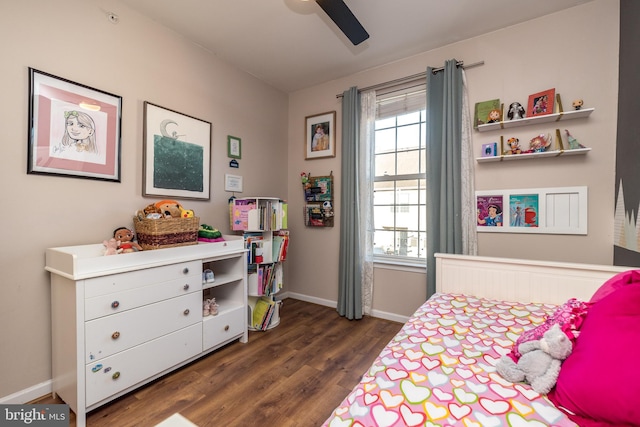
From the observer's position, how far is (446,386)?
0.90 m

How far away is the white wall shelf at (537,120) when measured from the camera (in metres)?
1.93

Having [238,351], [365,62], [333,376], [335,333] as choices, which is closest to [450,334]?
[333,376]

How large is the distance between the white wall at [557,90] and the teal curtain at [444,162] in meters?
0.16

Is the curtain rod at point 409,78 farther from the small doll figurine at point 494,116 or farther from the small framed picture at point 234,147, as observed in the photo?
the small framed picture at point 234,147

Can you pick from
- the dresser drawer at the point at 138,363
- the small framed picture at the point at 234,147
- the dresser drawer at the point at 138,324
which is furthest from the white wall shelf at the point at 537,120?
the dresser drawer at the point at 138,363

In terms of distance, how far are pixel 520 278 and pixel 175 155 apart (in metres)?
2.77

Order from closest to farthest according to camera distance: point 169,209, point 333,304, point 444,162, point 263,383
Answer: point 263,383
point 169,209
point 444,162
point 333,304

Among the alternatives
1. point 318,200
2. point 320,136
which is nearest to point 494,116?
point 320,136

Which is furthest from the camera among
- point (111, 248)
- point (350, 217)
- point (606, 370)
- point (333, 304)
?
point (333, 304)

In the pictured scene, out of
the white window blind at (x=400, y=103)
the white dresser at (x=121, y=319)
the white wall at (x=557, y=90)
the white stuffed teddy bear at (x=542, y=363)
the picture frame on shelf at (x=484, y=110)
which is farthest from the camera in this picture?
the white window blind at (x=400, y=103)

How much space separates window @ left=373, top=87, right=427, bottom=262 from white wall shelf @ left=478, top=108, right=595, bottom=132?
611 millimetres

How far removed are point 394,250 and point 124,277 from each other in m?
2.38

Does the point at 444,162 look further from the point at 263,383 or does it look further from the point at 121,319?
the point at 121,319

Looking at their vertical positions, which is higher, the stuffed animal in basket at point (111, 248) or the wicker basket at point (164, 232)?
the wicker basket at point (164, 232)
